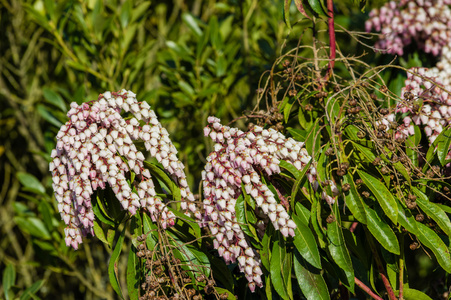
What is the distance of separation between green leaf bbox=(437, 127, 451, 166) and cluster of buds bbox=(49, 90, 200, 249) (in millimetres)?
997

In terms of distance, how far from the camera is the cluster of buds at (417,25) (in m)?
2.77

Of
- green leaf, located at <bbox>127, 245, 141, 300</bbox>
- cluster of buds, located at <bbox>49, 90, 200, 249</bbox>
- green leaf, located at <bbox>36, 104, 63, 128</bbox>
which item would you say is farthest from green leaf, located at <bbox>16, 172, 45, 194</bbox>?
green leaf, located at <bbox>127, 245, 141, 300</bbox>

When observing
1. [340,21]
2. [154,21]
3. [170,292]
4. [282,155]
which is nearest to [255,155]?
[282,155]

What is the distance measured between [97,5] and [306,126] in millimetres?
1992

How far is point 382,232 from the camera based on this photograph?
1.71m

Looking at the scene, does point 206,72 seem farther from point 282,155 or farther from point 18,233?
point 18,233

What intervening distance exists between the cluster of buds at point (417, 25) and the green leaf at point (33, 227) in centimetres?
247

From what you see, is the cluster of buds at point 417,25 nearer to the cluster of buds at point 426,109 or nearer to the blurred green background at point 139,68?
the cluster of buds at point 426,109

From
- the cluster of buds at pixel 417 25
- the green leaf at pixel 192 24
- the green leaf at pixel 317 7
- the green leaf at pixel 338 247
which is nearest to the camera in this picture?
the green leaf at pixel 338 247

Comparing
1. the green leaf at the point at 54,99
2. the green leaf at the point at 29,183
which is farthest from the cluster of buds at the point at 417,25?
the green leaf at the point at 29,183

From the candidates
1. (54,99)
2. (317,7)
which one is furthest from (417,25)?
(54,99)

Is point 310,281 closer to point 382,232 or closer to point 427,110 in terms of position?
point 382,232

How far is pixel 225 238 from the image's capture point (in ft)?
6.05

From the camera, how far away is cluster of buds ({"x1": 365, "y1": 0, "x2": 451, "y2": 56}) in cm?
277
